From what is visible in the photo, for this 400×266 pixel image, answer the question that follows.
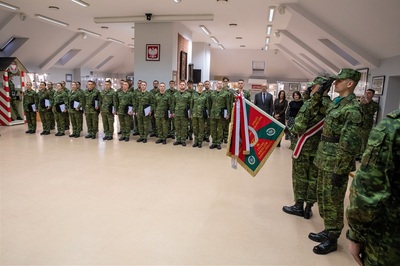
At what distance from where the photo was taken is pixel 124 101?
23.4 ft

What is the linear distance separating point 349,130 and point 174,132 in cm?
582

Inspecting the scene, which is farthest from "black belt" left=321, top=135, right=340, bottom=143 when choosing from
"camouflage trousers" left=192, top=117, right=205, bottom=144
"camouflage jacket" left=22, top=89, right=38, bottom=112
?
"camouflage jacket" left=22, top=89, right=38, bottom=112

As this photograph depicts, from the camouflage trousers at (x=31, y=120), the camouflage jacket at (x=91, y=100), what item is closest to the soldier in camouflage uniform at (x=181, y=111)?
the camouflage jacket at (x=91, y=100)

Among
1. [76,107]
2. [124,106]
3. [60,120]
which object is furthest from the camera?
[60,120]

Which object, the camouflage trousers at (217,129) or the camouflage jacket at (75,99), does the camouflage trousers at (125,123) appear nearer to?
the camouflage jacket at (75,99)

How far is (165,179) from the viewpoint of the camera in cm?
436

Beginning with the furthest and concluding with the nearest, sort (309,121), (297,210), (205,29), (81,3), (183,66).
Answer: (205,29)
(183,66)
(81,3)
(297,210)
(309,121)

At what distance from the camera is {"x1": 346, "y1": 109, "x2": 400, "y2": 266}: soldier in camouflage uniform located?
3.64 feet

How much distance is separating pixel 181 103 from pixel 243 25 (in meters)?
3.86

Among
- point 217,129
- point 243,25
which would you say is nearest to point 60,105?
point 217,129

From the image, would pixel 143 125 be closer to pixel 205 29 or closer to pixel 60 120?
pixel 60 120

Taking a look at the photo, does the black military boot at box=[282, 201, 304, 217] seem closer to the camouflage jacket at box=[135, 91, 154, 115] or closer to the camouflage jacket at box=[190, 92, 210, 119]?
the camouflage jacket at box=[190, 92, 210, 119]

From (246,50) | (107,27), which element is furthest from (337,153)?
(246,50)

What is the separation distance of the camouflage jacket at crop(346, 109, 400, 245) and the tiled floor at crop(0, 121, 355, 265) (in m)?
1.35
